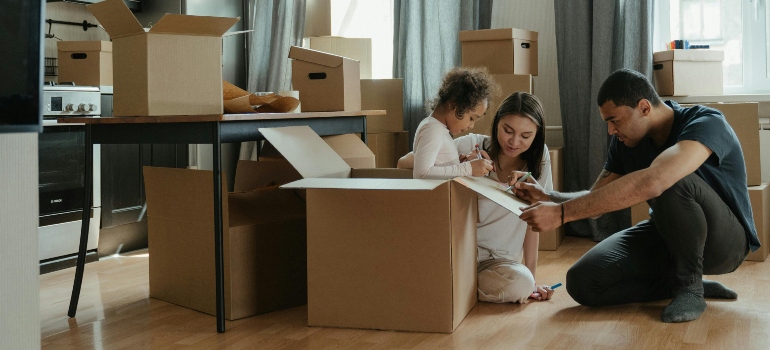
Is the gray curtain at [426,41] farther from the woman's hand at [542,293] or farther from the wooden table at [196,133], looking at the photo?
the woman's hand at [542,293]

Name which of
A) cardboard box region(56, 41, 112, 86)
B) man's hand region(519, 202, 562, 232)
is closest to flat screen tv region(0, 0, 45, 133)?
man's hand region(519, 202, 562, 232)

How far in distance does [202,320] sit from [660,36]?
2.76 meters

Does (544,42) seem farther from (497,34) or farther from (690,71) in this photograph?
(690,71)

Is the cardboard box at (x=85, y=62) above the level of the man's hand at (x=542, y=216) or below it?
above

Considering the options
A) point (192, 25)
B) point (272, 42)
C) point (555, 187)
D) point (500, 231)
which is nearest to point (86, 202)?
point (192, 25)

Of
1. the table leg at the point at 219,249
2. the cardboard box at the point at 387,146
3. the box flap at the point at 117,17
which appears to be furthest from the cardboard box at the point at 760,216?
the box flap at the point at 117,17

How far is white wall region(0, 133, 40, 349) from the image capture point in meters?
1.21

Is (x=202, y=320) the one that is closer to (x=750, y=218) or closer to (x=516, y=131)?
(x=516, y=131)

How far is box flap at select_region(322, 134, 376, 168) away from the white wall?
1.61 meters

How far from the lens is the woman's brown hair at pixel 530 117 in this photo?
258cm

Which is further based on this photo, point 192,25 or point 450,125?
point 450,125

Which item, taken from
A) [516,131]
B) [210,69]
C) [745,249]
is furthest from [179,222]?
[745,249]

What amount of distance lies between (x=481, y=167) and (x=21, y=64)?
1652 mm

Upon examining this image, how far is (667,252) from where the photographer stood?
2482mm
